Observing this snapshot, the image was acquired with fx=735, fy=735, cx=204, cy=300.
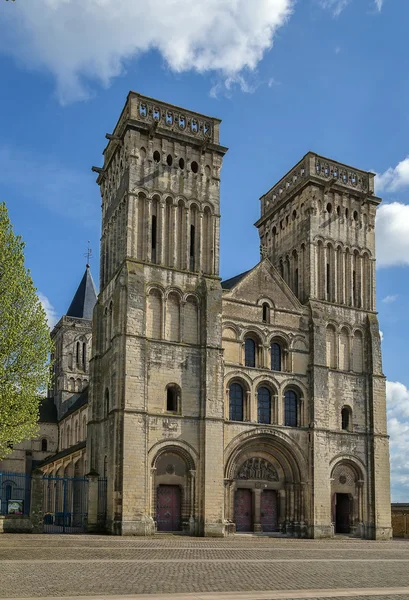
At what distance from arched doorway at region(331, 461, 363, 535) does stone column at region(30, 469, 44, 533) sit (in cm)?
1595

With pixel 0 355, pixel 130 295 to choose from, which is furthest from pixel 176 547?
pixel 130 295

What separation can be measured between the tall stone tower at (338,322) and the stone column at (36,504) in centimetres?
1424

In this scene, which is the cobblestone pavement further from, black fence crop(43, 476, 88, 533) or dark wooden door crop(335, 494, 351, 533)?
dark wooden door crop(335, 494, 351, 533)

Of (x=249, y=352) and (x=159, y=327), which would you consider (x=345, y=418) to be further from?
(x=159, y=327)

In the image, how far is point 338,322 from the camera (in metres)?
43.2

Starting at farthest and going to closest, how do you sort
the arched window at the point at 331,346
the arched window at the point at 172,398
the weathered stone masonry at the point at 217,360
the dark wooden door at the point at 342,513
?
1. the arched window at the point at 331,346
2. the dark wooden door at the point at 342,513
3. the arched window at the point at 172,398
4. the weathered stone masonry at the point at 217,360

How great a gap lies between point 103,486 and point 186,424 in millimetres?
5062

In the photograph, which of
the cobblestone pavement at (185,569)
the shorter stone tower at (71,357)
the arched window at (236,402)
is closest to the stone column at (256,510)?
the arched window at (236,402)

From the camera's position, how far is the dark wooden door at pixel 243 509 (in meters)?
38.3

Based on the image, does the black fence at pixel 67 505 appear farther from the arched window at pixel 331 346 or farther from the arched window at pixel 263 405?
the arched window at pixel 331 346

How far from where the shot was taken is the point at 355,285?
1770 inches

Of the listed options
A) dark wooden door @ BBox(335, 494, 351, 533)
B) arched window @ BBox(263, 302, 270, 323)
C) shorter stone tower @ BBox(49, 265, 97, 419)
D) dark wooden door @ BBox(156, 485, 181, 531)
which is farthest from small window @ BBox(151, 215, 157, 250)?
shorter stone tower @ BBox(49, 265, 97, 419)

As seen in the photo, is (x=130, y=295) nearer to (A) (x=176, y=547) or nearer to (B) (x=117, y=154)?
(B) (x=117, y=154)

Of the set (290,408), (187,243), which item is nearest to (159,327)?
(187,243)
